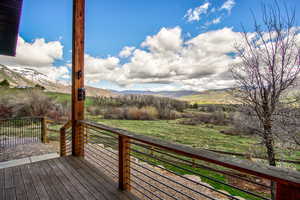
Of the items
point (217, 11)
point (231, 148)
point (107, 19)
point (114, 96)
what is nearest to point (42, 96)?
point (114, 96)

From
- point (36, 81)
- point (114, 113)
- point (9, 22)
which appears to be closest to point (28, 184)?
point (9, 22)

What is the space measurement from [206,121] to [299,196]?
10367mm

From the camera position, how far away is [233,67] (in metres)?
4.62

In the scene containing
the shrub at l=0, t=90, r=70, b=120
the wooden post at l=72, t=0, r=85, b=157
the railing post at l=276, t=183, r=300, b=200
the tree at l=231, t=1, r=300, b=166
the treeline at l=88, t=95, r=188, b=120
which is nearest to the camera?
the railing post at l=276, t=183, r=300, b=200

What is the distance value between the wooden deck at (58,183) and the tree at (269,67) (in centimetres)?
398

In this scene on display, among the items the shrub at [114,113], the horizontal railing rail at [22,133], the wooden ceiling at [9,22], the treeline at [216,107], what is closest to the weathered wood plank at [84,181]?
the wooden ceiling at [9,22]

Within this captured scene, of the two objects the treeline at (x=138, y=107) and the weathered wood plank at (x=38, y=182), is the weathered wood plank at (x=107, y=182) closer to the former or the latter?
the weathered wood plank at (x=38, y=182)

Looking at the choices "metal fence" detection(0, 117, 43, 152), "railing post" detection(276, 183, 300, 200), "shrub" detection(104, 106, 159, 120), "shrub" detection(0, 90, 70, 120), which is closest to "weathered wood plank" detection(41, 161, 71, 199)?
"railing post" detection(276, 183, 300, 200)

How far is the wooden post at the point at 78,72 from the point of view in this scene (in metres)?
2.57

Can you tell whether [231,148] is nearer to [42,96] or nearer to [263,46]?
[263,46]

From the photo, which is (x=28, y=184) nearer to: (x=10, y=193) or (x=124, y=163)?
(x=10, y=193)

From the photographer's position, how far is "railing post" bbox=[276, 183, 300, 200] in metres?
0.69

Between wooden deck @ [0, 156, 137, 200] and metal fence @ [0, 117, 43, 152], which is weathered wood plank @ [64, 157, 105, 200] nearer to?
wooden deck @ [0, 156, 137, 200]

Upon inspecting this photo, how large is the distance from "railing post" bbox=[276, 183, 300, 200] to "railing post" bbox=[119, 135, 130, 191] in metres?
1.39
